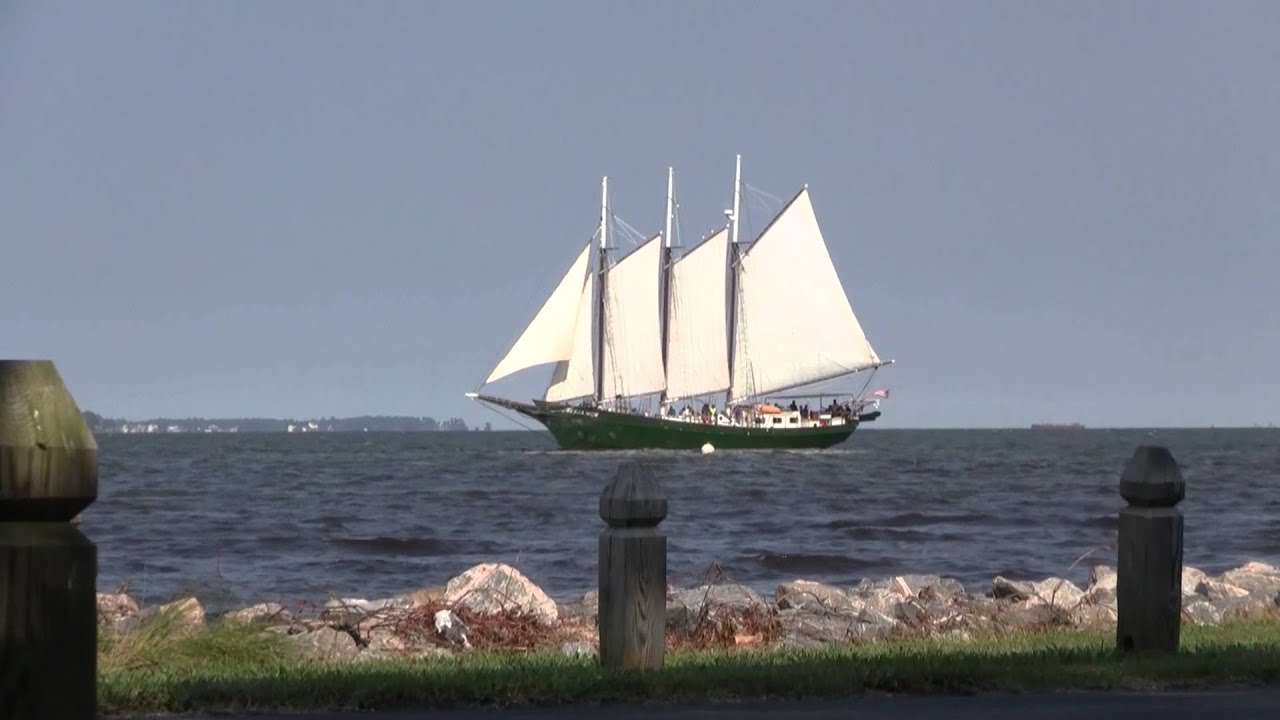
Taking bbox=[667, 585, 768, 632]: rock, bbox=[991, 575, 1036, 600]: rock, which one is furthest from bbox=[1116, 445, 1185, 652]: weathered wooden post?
bbox=[991, 575, 1036, 600]: rock

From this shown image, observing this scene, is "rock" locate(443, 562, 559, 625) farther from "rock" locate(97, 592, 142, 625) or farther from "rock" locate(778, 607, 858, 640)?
"rock" locate(97, 592, 142, 625)

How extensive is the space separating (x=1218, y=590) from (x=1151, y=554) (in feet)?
25.4

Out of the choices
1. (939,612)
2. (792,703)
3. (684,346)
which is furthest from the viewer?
(684,346)

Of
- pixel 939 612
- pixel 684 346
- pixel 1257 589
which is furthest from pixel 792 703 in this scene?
pixel 684 346

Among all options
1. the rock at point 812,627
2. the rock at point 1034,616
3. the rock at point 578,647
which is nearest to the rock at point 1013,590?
the rock at point 1034,616

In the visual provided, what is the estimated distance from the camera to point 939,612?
12070 mm

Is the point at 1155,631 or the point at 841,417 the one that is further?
the point at 841,417

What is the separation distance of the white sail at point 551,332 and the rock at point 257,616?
63.5 meters

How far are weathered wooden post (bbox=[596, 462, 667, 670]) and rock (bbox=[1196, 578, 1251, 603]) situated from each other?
790 centimetres

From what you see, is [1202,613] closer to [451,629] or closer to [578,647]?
[578,647]

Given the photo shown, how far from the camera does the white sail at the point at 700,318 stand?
78.2 metres

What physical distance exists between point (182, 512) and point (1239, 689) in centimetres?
2944

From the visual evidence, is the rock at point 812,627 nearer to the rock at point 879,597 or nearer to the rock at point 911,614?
the rock at point 911,614

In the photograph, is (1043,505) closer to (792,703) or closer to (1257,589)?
(1257,589)
